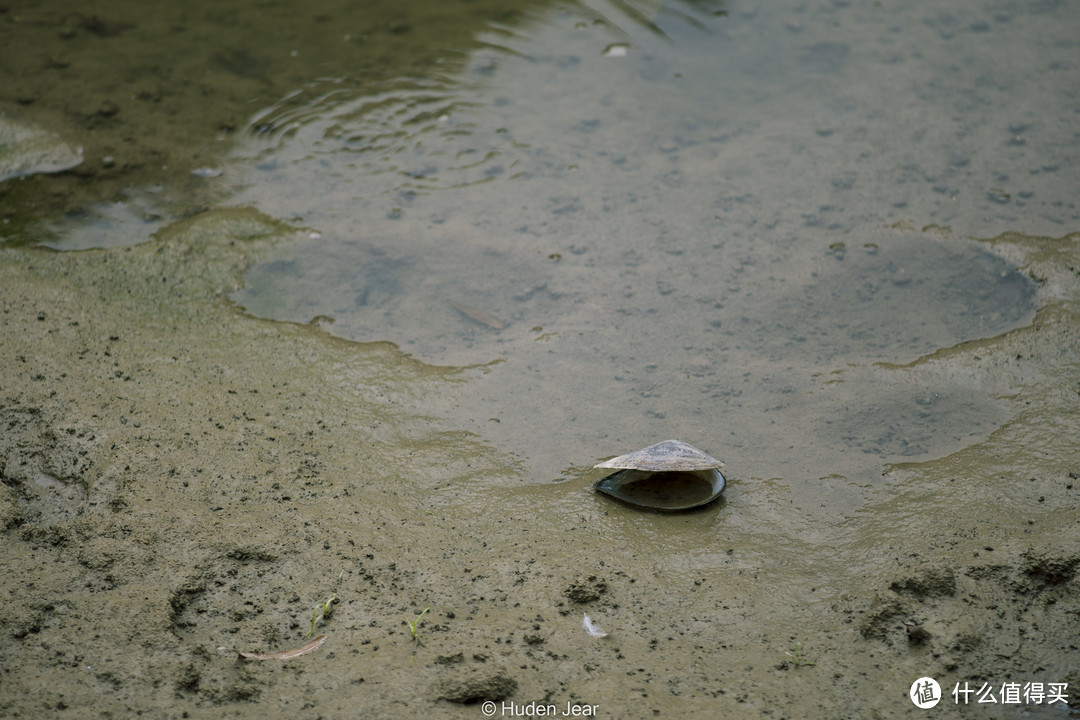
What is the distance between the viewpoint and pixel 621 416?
10.7 feet

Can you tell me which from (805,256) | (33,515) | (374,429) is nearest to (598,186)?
(805,256)

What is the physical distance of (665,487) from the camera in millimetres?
2922

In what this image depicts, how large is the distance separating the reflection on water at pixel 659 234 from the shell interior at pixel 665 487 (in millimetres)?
197

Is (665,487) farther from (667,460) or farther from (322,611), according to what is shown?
(322,611)

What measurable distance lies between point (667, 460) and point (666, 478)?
0.19 m

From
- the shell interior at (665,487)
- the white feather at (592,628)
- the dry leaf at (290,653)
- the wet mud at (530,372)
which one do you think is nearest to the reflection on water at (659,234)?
the wet mud at (530,372)

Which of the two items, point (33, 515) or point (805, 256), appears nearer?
point (33, 515)

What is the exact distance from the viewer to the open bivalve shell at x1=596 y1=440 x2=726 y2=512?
280 centimetres

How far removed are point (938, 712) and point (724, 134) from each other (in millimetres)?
3441

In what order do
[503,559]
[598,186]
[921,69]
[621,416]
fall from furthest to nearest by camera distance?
1. [921,69]
2. [598,186]
3. [621,416]
4. [503,559]

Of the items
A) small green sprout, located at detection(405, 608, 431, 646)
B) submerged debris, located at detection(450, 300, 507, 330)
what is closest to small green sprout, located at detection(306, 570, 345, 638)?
small green sprout, located at detection(405, 608, 431, 646)

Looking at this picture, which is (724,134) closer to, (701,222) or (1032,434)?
(701,222)

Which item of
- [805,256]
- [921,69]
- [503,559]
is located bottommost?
[503,559]

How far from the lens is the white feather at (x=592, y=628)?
2.33 metres
